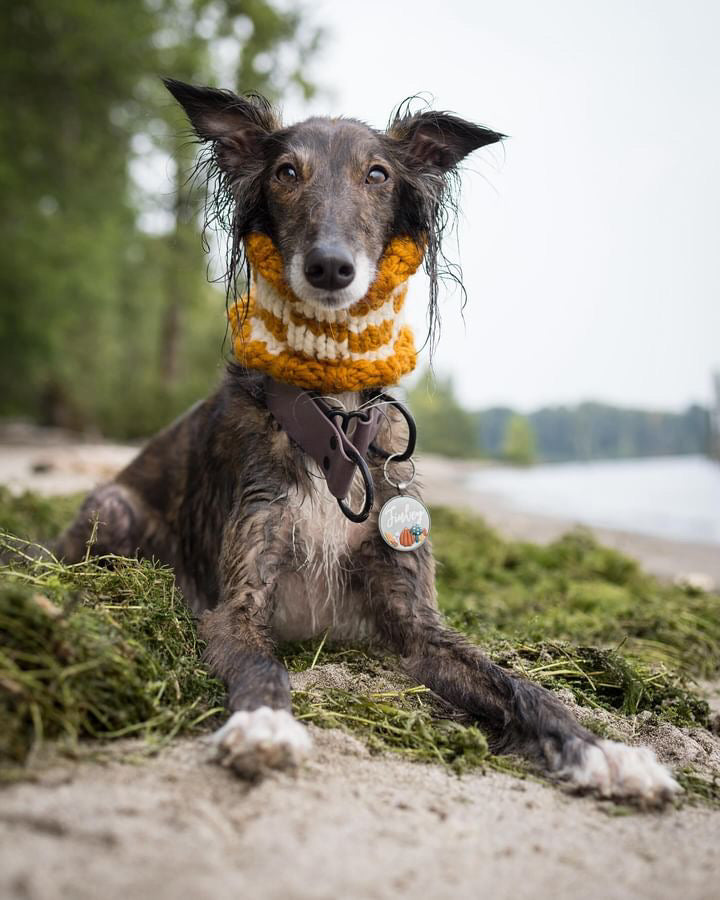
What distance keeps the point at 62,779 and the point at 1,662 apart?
0.33 metres

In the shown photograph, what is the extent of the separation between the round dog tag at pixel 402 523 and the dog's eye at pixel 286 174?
4.63 feet

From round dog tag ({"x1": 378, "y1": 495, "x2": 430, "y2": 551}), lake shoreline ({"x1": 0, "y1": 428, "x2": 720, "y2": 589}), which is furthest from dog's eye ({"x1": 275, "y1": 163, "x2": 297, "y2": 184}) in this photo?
lake shoreline ({"x1": 0, "y1": 428, "x2": 720, "y2": 589})

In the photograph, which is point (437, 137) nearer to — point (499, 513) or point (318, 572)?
point (318, 572)

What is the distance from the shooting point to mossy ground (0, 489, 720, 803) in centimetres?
203

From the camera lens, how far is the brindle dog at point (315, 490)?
2.86 metres

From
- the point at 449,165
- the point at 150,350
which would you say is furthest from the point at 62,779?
the point at 150,350

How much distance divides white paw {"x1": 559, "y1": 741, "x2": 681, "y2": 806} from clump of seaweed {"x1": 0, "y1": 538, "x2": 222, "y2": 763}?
1.17m

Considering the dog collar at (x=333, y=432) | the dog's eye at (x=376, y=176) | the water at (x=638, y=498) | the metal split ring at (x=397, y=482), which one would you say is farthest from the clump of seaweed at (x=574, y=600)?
the water at (x=638, y=498)

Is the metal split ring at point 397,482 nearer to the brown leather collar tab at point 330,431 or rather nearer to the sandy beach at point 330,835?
the brown leather collar tab at point 330,431

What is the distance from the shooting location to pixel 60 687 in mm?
2031

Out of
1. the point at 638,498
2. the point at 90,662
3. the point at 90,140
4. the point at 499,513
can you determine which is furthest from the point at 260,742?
the point at 90,140

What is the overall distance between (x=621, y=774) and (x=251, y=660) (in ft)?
4.09

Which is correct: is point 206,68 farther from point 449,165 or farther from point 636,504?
point 449,165

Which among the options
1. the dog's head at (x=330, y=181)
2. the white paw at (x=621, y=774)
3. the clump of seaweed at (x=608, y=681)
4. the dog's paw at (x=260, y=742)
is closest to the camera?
the dog's paw at (x=260, y=742)
